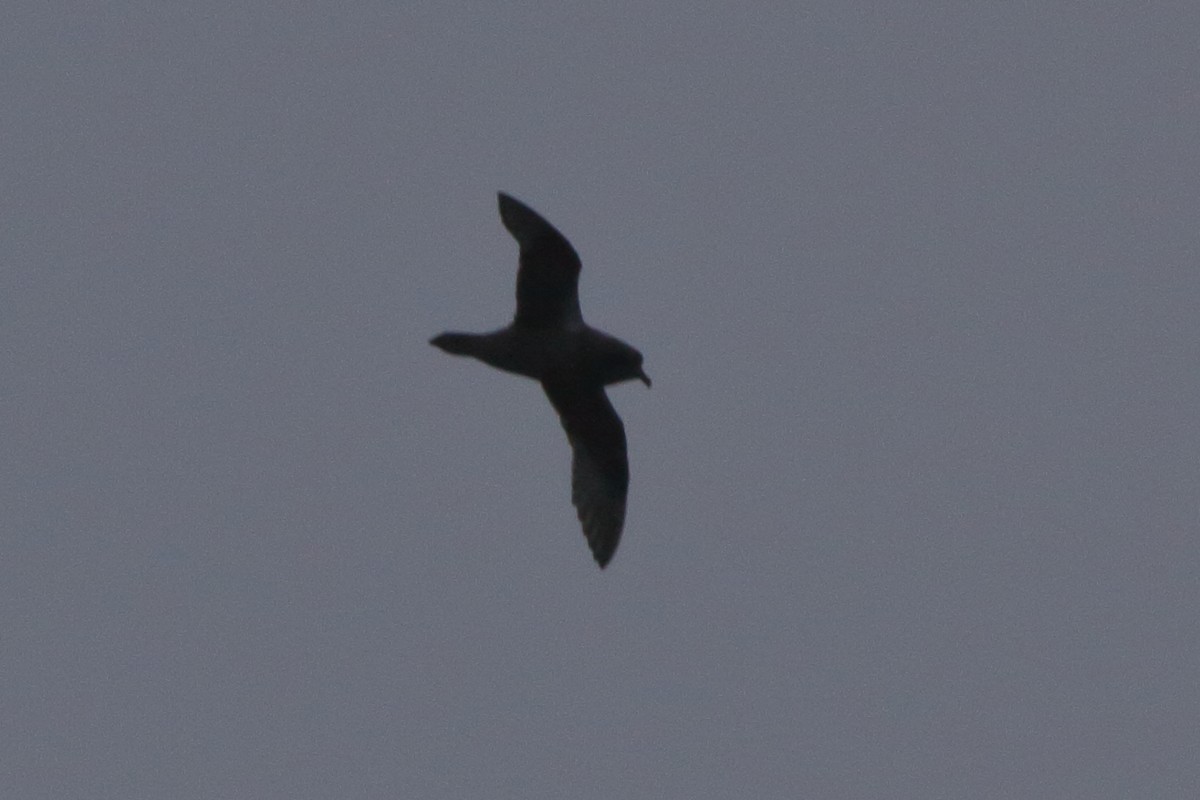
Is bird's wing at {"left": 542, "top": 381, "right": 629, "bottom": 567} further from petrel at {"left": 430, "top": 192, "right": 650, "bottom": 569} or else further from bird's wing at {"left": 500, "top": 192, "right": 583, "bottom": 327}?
bird's wing at {"left": 500, "top": 192, "right": 583, "bottom": 327}

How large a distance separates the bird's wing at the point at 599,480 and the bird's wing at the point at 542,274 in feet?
4.53

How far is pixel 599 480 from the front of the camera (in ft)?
77.4

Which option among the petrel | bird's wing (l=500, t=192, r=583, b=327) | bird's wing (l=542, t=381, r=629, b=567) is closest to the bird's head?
the petrel

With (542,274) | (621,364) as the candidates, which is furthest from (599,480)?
(542,274)

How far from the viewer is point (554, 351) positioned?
22156 mm

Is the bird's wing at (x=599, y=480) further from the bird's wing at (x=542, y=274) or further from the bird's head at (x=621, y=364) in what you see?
the bird's wing at (x=542, y=274)

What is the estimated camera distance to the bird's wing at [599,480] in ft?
76.7

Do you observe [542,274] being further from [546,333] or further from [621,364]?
[621,364]

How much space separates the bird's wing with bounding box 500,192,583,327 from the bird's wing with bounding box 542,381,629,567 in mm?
1380

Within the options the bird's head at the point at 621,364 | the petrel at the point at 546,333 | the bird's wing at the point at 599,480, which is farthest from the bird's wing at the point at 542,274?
the bird's wing at the point at 599,480

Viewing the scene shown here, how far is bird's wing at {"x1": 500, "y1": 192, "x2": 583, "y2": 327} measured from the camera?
22.1 meters

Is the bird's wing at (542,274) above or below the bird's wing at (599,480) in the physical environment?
above

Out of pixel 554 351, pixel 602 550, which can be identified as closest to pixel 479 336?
pixel 554 351

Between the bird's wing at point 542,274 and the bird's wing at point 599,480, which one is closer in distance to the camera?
the bird's wing at point 542,274
